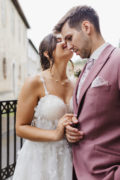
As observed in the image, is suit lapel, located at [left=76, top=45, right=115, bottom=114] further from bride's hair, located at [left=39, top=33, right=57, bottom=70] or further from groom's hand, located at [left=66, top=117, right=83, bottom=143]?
bride's hair, located at [left=39, top=33, right=57, bottom=70]

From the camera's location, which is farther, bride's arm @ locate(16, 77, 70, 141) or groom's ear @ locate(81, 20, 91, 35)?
bride's arm @ locate(16, 77, 70, 141)

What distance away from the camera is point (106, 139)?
1.16m

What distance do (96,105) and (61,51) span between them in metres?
0.79

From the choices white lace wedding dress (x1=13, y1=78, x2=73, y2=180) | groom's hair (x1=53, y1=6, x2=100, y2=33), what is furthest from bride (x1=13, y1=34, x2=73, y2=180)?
groom's hair (x1=53, y1=6, x2=100, y2=33)

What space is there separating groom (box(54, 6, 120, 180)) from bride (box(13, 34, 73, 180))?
377 millimetres

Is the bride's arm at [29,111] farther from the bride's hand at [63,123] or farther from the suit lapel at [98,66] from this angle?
the suit lapel at [98,66]

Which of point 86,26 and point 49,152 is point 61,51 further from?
point 49,152

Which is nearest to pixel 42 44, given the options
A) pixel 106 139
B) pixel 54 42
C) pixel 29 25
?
pixel 54 42

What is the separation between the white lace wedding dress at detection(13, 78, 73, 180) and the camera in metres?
1.71

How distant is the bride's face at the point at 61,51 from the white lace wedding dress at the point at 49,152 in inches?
14.0

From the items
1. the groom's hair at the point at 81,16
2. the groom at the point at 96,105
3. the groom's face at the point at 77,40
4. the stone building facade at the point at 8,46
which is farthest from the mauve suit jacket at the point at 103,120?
the stone building facade at the point at 8,46

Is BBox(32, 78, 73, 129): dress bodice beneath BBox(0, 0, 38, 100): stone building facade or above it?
beneath

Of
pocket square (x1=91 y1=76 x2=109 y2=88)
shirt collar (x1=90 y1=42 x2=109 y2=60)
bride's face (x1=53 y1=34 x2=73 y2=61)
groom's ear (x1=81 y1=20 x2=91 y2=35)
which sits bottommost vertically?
pocket square (x1=91 y1=76 x2=109 y2=88)

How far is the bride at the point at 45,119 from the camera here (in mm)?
1685
